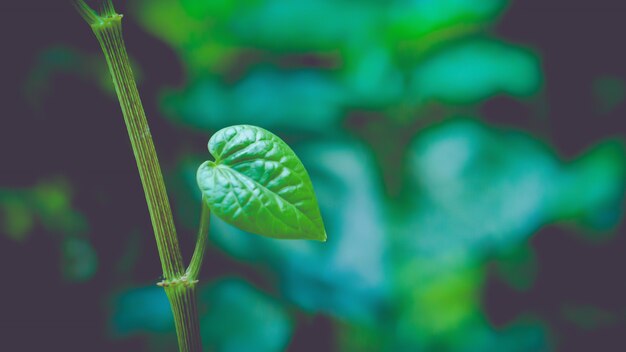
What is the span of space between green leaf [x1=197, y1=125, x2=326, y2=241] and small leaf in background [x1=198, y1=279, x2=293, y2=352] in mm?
254

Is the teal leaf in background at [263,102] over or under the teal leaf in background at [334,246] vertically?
over

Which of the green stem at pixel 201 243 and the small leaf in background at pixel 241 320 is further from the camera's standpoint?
the small leaf in background at pixel 241 320

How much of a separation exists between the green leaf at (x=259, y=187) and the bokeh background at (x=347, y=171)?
17 centimetres

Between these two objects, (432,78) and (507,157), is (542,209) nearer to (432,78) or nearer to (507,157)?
(507,157)

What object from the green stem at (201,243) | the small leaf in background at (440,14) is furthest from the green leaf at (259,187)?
the small leaf in background at (440,14)

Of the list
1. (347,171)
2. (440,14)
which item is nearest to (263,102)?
(347,171)

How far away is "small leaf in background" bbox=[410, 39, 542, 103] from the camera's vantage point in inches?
28.1

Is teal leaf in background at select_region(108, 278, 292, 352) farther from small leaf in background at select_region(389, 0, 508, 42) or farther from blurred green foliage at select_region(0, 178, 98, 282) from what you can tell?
small leaf in background at select_region(389, 0, 508, 42)

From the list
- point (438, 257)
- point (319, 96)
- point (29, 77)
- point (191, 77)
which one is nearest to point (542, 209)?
point (438, 257)

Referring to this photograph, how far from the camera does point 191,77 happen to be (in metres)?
0.72

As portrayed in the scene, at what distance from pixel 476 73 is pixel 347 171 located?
8.9 inches

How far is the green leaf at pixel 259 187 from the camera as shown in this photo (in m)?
0.52

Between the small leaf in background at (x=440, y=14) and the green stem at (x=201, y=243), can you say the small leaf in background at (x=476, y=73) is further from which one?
the green stem at (x=201, y=243)

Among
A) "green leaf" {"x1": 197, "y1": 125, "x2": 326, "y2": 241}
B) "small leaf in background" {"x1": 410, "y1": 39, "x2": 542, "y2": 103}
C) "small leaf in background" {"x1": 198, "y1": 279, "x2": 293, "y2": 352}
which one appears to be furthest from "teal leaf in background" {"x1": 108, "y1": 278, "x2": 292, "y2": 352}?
"small leaf in background" {"x1": 410, "y1": 39, "x2": 542, "y2": 103}
